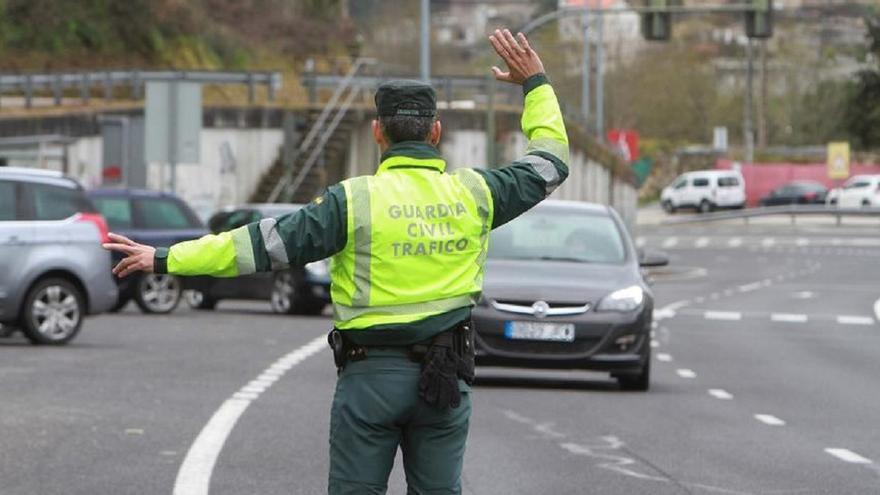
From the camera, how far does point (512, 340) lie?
17609 millimetres

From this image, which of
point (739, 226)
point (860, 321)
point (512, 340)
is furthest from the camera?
point (739, 226)

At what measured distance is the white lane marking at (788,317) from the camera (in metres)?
33.3

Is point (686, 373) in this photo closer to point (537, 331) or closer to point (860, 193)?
point (537, 331)

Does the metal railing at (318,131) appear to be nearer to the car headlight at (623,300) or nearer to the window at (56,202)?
the window at (56,202)

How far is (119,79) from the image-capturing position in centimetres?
5428

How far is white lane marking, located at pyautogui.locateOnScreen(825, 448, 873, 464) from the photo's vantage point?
42.4 feet

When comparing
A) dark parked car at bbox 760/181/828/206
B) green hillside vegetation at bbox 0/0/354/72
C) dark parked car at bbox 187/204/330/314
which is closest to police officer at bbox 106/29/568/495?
dark parked car at bbox 187/204/330/314

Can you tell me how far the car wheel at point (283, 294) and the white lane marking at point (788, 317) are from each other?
269 inches

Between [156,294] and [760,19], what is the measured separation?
17096mm

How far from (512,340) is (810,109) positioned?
112 metres

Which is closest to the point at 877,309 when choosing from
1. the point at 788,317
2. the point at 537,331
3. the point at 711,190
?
the point at 788,317

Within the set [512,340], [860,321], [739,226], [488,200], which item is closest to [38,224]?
[512,340]

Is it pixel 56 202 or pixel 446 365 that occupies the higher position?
pixel 446 365

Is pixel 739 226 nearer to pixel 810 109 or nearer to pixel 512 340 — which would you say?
pixel 810 109
